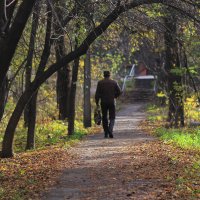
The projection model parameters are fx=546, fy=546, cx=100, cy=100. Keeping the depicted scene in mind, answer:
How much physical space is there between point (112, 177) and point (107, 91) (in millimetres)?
7402

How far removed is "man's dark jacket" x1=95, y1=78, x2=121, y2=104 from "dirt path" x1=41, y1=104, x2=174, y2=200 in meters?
2.80

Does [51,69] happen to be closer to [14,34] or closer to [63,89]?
[14,34]

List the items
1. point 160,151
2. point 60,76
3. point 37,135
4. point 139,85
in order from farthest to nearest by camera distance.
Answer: point 139,85
point 60,76
point 37,135
point 160,151

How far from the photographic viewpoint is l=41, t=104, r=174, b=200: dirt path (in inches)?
338

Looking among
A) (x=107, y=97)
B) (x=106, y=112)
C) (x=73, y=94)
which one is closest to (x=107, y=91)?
(x=107, y=97)

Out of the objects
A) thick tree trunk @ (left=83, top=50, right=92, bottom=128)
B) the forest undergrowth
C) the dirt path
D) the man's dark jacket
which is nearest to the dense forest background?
thick tree trunk @ (left=83, top=50, right=92, bottom=128)

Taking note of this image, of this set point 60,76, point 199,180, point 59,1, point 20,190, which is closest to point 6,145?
point 59,1

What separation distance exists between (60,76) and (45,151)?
34.5 ft

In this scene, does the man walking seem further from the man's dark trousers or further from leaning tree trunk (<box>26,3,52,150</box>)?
leaning tree trunk (<box>26,3,52,150</box>)

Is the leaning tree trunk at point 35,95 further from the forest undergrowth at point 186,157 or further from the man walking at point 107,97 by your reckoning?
the forest undergrowth at point 186,157

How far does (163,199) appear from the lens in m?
8.05

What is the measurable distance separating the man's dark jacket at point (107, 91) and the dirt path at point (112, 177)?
2.80 m

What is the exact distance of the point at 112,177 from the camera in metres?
10.1

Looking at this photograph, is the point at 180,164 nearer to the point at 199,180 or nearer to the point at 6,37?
the point at 199,180
